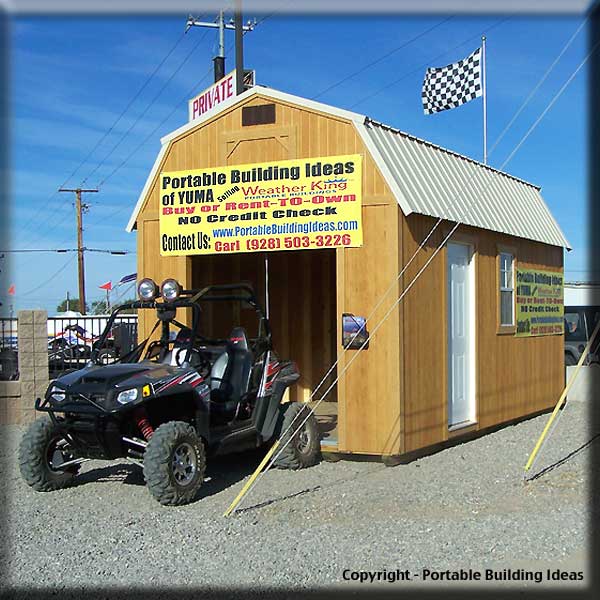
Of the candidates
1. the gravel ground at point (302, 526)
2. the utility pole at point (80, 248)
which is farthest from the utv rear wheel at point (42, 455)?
the utility pole at point (80, 248)

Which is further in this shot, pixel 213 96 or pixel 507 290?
pixel 213 96

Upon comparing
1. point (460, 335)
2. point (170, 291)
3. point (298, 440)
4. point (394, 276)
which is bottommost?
point (298, 440)

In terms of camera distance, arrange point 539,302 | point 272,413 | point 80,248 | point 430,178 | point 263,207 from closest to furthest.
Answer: point 272,413 < point 263,207 < point 430,178 < point 539,302 < point 80,248

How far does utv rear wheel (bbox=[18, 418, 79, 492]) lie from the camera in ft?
26.0

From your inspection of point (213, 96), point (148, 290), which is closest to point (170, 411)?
point (148, 290)

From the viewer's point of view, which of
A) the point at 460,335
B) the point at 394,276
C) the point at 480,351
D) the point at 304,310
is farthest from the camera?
the point at 304,310

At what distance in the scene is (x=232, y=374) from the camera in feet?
29.2

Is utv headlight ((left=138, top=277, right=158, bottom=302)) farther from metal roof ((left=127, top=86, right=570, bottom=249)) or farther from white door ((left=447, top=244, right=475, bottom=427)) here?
white door ((left=447, top=244, right=475, bottom=427))

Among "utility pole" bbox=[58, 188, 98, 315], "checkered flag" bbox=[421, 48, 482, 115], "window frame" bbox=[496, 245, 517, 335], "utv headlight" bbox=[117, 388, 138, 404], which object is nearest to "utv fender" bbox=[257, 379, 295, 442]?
"utv headlight" bbox=[117, 388, 138, 404]

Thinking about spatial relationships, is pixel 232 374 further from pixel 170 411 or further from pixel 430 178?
pixel 430 178

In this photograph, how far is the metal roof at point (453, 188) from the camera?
371 inches

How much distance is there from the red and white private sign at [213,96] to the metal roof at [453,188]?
14.4 feet

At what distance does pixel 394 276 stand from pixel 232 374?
218 centimetres

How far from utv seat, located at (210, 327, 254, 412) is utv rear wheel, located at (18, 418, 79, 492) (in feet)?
5.54
